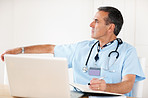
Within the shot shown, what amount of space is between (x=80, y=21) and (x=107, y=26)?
2.13 ft

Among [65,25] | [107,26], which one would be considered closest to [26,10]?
[65,25]

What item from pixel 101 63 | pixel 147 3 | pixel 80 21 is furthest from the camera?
pixel 80 21

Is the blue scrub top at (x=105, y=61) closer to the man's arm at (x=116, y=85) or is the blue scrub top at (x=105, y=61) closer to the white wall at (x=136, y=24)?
the man's arm at (x=116, y=85)

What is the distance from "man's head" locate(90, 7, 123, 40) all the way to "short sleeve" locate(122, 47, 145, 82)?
266 millimetres

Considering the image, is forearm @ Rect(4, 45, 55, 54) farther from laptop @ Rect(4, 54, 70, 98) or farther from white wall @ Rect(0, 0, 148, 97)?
laptop @ Rect(4, 54, 70, 98)

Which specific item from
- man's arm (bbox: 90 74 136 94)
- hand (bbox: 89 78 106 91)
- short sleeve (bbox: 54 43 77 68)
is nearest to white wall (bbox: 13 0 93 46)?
short sleeve (bbox: 54 43 77 68)

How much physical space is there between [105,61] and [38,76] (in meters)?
0.79

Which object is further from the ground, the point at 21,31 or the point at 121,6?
the point at 121,6

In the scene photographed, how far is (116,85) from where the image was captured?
4.91 feet

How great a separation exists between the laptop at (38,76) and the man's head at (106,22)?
0.85 metres

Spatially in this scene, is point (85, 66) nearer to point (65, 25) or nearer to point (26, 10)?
point (65, 25)

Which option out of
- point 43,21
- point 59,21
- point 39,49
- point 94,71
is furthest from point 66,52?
point 43,21

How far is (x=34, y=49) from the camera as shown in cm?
198

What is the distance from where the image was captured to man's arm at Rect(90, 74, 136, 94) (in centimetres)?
133
